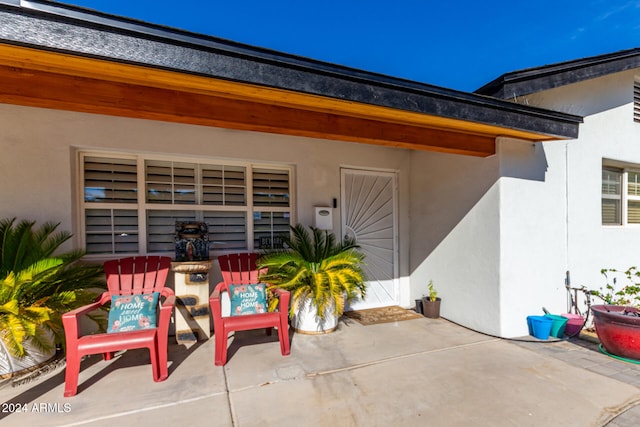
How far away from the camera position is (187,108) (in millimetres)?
2490

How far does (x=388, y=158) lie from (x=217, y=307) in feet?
11.9

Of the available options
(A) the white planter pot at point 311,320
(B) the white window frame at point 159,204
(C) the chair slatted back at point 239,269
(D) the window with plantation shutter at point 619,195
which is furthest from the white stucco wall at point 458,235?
(C) the chair slatted back at point 239,269

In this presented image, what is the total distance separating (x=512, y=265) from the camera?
Answer: 143 inches

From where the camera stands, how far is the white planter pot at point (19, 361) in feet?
→ 8.68

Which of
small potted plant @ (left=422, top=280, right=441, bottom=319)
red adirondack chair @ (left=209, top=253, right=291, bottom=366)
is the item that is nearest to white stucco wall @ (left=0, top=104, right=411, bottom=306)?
red adirondack chair @ (left=209, top=253, right=291, bottom=366)

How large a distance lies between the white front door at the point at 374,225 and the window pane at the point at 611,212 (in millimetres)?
3383

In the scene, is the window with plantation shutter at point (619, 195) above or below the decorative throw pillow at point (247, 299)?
above

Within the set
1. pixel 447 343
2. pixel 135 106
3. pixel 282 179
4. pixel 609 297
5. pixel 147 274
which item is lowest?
pixel 447 343

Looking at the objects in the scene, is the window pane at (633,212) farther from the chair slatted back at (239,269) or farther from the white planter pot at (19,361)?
the white planter pot at (19,361)

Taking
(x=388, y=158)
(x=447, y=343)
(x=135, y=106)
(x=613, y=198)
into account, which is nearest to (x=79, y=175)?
(x=135, y=106)

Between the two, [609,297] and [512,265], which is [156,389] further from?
[609,297]

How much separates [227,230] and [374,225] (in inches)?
96.7

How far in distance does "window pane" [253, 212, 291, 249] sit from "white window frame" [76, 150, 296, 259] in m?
0.05

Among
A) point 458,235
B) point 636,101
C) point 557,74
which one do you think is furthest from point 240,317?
point 636,101
